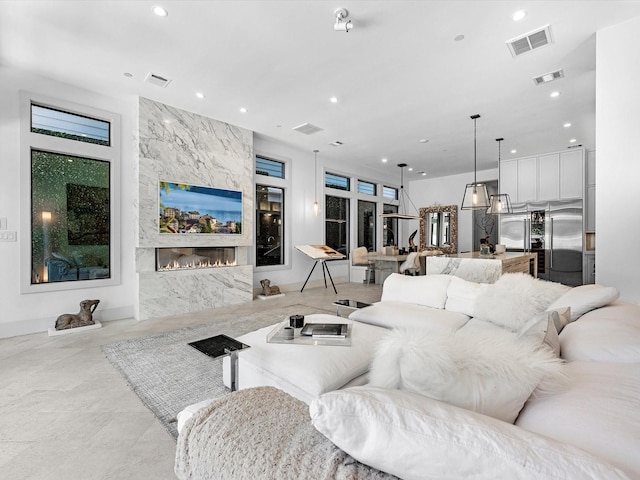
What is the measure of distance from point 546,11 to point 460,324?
115 inches

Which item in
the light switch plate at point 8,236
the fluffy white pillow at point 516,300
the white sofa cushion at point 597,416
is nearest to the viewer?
the white sofa cushion at point 597,416

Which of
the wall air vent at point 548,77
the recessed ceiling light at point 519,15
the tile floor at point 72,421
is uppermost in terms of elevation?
the wall air vent at point 548,77

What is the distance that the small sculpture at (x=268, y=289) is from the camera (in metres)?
6.24

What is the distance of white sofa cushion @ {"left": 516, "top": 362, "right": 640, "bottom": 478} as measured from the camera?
72 cm

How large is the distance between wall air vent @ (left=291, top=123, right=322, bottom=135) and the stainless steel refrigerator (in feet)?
17.8

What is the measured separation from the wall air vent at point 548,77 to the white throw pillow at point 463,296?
2.94 metres

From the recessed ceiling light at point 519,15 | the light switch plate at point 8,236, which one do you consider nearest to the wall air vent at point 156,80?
the light switch plate at point 8,236

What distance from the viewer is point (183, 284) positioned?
4988mm

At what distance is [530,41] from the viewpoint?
10.4 ft

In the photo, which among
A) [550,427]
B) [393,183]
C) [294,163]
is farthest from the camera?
[393,183]

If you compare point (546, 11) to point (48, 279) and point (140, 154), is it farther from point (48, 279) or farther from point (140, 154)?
point (48, 279)

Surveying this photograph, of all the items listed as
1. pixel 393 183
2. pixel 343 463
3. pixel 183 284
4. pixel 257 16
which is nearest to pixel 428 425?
pixel 343 463

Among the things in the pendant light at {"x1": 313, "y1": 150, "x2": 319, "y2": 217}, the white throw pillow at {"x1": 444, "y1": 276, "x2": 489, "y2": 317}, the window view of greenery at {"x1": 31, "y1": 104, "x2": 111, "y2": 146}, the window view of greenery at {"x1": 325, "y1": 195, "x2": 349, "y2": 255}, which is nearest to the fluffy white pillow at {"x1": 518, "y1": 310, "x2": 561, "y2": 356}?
the white throw pillow at {"x1": 444, "y1": 276, "x2": 489, "y2": 317}

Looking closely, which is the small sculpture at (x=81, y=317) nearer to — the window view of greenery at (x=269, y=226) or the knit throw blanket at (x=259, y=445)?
the window view of greenery at (x=269, y=226)
